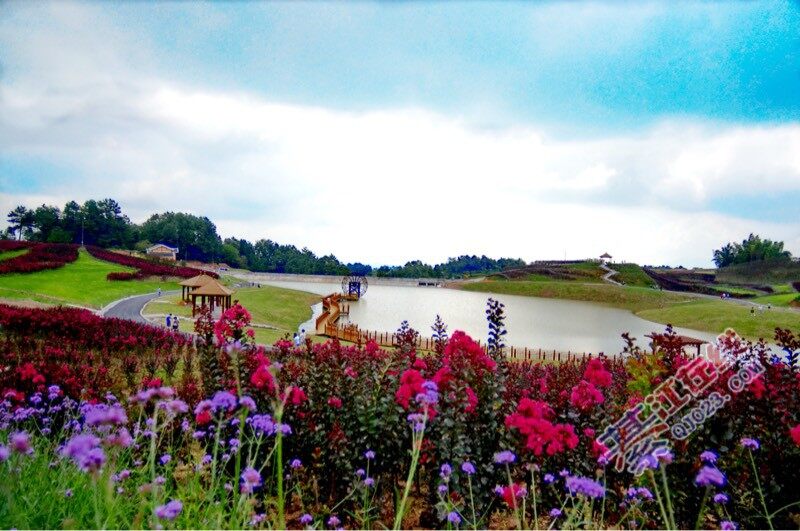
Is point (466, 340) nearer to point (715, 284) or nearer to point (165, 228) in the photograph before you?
point (715, 284)

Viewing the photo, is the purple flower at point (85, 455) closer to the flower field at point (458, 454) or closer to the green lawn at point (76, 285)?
the flower field at point (458, 454)

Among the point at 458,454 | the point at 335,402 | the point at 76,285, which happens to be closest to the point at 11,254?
the point at 76,285

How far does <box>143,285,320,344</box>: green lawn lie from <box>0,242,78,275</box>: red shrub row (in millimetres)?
11450

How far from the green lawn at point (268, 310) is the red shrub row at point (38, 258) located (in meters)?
11.5

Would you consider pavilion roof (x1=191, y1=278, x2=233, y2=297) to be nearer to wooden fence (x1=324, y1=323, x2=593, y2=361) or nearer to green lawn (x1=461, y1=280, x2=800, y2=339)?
wooden fence (x1=324, y1=323, x2=593, y2=361)

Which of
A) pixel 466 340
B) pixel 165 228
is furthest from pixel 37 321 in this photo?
pixel 165 228

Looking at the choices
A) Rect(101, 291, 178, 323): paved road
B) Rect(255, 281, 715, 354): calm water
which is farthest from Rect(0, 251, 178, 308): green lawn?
Rect(255, 281, 715, 354): calm water

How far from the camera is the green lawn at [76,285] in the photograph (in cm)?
3036

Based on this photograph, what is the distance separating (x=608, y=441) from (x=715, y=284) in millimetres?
95655

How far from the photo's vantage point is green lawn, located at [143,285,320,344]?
27.6 metres

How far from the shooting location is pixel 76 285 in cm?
3800

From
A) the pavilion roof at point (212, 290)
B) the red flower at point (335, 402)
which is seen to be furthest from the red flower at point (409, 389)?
the pavilion roof at point (212, 290)

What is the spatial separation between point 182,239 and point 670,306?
85493mm

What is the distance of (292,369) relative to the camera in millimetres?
5898
